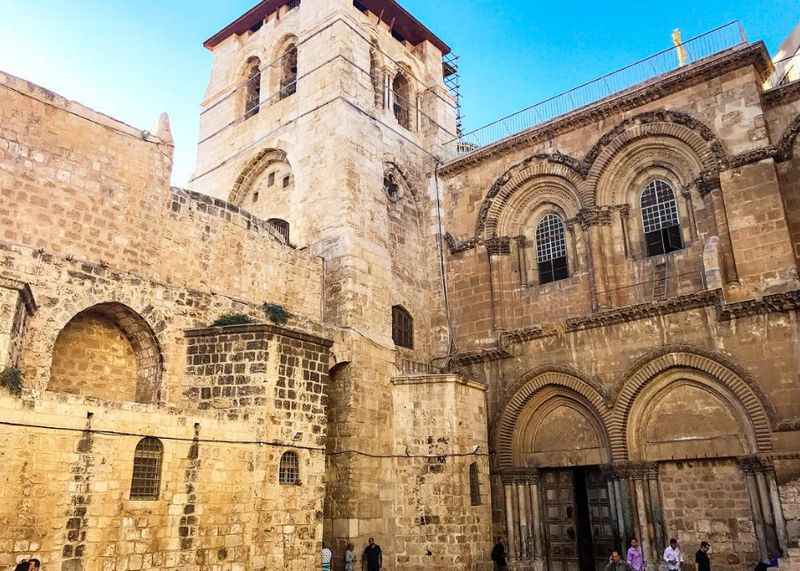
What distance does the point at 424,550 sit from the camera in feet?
47.2

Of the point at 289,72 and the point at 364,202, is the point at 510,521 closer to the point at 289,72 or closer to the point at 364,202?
the point at 364,202

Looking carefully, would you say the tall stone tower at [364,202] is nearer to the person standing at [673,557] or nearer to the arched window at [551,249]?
the arched window at [551,249]

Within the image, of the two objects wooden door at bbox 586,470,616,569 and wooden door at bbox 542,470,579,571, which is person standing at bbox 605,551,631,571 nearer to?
wooden door at bbox 586,470,616,569

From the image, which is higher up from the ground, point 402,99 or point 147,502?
point 402,99

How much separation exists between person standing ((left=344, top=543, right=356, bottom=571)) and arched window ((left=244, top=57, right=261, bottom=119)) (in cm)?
1375

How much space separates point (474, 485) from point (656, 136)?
8.95 metres

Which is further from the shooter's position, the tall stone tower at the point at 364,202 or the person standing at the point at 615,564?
the tall stone tower at the point at 364,202

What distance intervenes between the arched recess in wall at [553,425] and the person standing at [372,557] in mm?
3838

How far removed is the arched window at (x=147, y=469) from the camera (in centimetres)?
1038

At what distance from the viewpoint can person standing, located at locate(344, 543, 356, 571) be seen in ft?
45.3

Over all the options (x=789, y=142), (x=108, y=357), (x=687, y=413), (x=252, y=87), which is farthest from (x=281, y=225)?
(x=789, y=142)

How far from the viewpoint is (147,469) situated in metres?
10.5

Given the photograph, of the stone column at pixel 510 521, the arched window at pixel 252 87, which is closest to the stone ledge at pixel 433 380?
the stone column at pixel 510 521

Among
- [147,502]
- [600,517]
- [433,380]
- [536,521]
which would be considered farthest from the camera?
[536,521]
